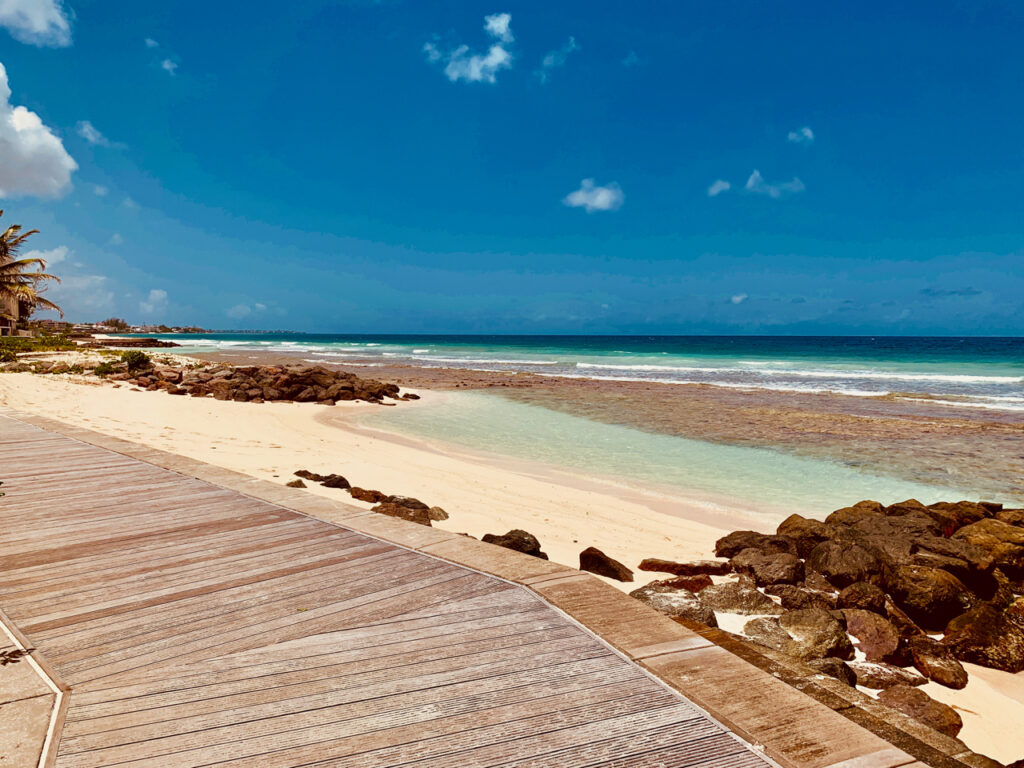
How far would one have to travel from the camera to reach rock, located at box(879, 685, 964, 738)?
11.3ft

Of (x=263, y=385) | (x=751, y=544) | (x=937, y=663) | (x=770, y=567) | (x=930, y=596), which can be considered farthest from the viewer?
(x=263, y=385)

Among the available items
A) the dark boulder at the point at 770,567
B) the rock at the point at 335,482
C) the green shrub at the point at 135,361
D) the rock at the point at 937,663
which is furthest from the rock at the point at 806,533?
the green shrub at the point at 135,361

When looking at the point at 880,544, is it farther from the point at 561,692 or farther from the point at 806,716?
the point at 561,692

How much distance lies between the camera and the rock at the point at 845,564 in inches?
215

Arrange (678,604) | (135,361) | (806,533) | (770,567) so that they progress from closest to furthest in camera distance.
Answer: (678,604), (770,567), (806,533), (135,361)

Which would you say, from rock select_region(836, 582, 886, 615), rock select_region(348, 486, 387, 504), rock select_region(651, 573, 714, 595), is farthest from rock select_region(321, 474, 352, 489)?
rock select_region(836, 582, 886, 615)

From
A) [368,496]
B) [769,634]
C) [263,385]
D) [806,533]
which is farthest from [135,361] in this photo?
[769,634]

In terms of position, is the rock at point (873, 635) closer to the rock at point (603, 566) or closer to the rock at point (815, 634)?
the rock at point (815, 634)

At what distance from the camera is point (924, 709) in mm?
3486

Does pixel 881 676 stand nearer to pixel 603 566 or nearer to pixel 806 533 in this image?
pixel 603 566

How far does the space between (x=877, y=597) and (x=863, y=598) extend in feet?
0.33

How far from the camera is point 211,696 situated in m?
2.30

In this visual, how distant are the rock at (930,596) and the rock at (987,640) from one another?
0.87ft

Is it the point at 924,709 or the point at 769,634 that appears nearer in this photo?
the point at 924,709
